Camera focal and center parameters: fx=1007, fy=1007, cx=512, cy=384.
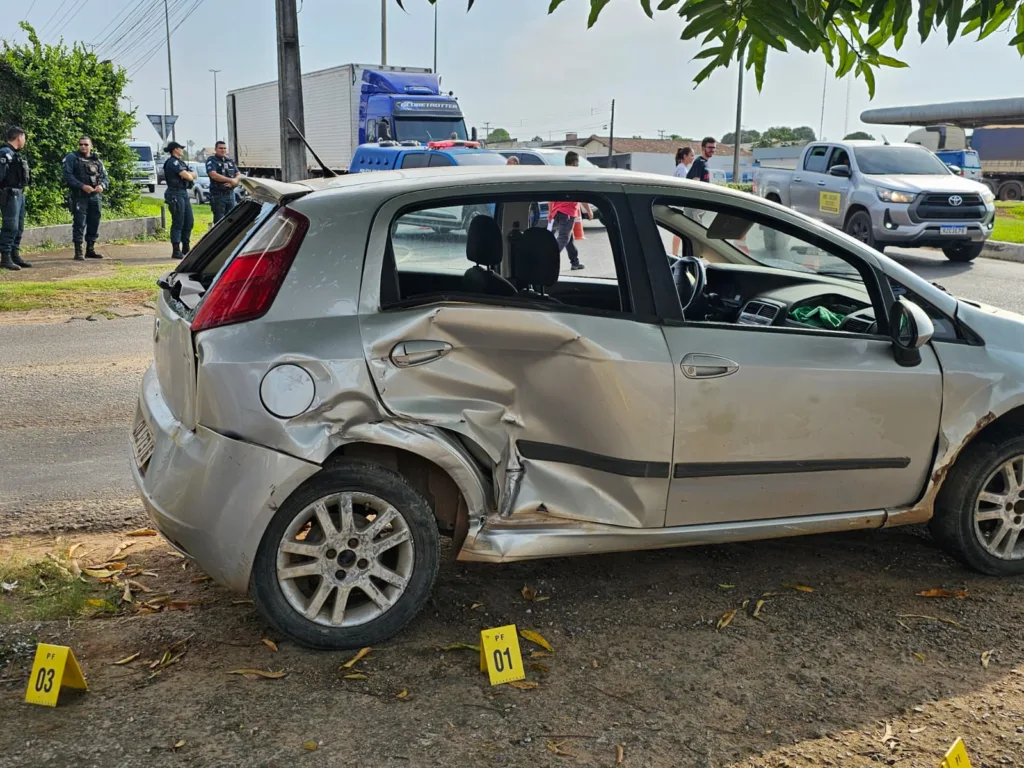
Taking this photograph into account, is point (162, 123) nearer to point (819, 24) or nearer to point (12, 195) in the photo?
point (12, 195)

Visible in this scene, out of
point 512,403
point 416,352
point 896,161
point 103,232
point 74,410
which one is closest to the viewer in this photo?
point 416,352

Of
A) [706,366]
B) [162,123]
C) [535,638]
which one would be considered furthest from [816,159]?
[162,123]

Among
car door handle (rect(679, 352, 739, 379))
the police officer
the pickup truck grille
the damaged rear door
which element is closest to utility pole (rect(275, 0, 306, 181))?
the police officer

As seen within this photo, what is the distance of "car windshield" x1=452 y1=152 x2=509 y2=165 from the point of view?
17.1 metres

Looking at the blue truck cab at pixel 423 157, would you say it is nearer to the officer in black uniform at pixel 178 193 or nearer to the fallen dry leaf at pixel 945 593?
the officer in black uniform at pixel 178 193

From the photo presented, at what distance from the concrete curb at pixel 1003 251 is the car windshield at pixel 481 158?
8.50 metres

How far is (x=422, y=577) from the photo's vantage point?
3.45 meters

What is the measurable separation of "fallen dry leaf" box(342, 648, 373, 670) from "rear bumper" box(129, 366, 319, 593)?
42cm

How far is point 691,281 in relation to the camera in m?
4.52

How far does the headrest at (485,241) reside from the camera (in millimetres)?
3836

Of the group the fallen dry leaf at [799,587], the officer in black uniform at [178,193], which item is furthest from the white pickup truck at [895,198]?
the fallen dry leaf at [799,587]

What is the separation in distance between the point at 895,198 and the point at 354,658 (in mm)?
14054

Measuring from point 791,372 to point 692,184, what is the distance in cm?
80

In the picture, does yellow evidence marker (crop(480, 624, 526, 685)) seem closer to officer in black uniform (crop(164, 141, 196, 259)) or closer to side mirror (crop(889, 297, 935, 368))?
side mirror (crop(889, 297, 935, 368))
